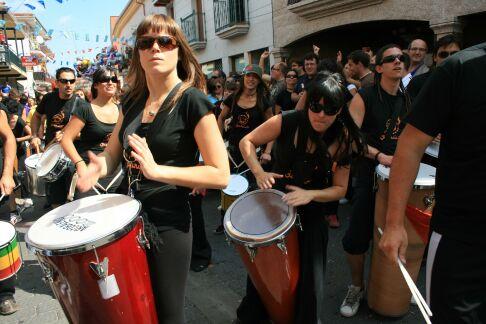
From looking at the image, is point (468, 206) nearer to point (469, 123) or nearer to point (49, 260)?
point (469, 123)

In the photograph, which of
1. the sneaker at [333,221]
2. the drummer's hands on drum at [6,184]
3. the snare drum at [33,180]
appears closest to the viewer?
the drummer's hands on drum at [6,184]

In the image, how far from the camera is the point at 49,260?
1.64 meters

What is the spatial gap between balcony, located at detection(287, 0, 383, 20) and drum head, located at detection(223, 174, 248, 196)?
24.9 ft

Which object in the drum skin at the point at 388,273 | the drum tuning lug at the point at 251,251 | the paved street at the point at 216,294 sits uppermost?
the drum tuning lug at the point at 251,251

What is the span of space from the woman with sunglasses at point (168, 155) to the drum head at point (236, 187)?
5.94ft

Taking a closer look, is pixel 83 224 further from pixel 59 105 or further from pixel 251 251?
pixel 59 105

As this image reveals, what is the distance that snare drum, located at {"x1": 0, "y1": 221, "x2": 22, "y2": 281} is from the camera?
2834 millimetres

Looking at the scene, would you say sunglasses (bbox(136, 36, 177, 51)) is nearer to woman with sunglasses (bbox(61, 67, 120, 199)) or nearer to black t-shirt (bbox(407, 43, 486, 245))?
black t-shirt (bbox(407, 43, 486, 245))

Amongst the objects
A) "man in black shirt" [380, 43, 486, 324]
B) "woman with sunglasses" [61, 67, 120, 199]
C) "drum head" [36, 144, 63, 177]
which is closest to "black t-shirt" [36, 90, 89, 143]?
"drum head" [36, 144, 63, 177]

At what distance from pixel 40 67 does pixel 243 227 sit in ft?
139

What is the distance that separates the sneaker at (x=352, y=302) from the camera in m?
2.91

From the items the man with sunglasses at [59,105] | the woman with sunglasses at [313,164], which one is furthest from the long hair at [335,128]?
the man with sunglasses at [59,105]

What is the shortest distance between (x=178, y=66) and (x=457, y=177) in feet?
4.39

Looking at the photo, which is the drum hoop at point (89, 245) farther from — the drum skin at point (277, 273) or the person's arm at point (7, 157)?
the person's arm at point (7, 157)
